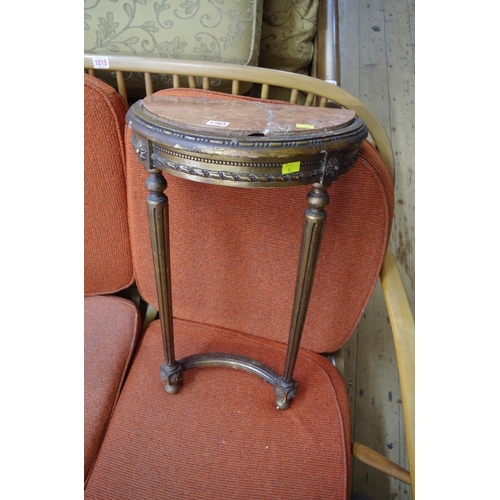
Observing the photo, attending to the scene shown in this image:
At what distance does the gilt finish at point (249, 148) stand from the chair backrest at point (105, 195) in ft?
0.69

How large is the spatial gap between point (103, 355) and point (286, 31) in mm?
860

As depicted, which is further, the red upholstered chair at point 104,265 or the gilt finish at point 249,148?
the red upholstered chair at point 104,265

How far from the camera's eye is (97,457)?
721 mm

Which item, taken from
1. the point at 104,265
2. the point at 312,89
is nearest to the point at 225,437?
the point at 104,265

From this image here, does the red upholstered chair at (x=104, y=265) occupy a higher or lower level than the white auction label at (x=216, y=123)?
lower

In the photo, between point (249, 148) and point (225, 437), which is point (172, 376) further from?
point (249, 148)

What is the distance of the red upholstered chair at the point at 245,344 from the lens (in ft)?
2.25

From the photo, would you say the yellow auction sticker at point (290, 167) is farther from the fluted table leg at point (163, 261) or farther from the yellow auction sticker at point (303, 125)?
the fluted table leg at point (163, 261)

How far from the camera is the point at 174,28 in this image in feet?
2.72

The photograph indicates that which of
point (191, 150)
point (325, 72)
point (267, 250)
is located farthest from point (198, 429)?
point (325, 72)

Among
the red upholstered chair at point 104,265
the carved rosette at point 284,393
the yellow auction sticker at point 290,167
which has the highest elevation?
the yellow auction sticker at point 290,167

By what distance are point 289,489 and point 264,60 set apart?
0.93 metres

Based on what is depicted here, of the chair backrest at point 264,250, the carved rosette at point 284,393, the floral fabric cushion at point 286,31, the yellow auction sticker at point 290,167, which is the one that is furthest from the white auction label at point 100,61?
the carved rosette at point 284,393
